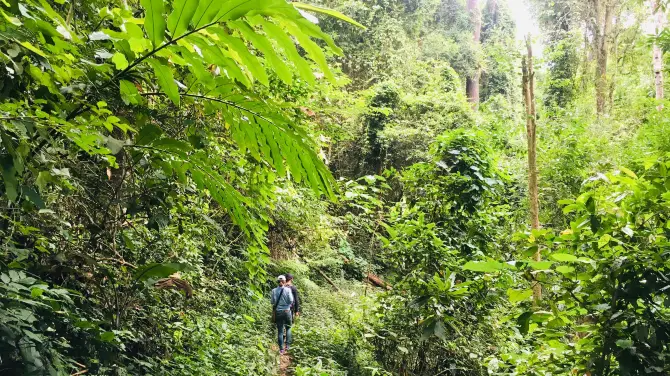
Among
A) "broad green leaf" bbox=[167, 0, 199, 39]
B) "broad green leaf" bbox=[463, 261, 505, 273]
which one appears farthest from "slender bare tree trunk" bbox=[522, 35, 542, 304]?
"broad green leaf" bbox=[167, 0, 199, 39]

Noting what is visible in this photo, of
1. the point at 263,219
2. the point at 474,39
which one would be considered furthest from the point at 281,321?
the point at 474,39

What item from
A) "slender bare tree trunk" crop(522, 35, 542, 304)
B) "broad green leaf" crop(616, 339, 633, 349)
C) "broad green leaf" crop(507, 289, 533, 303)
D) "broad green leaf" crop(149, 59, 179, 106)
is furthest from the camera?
"slender bare tree trunk" crop(522, 35, 542, 304)

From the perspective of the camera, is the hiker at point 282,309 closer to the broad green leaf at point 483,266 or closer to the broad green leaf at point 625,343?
the broad green leaf at point 625,343

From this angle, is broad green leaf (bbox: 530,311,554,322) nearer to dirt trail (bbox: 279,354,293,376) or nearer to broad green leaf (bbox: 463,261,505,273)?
broad green leaf (bbox: 463,261,505,273)

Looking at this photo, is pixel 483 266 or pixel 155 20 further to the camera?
pixel 483 266

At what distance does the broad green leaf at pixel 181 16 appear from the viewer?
0.80 meters

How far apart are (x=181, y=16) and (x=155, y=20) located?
0.21ft

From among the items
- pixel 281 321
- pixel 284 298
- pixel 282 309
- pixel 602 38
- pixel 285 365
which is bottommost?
pixel 285 365

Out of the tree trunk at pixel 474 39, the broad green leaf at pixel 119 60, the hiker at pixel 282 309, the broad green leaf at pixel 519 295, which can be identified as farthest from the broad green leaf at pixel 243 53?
Result: the tree trunk at pixel 474 39

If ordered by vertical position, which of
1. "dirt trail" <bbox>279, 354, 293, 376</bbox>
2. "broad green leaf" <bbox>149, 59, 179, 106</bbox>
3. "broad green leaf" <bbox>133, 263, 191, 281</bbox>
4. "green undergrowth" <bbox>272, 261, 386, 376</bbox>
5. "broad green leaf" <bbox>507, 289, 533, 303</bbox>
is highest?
"broad green leaf" <bbox>149, 59, 179, 106</bbox>

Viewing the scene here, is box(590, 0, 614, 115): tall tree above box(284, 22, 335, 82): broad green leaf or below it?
above

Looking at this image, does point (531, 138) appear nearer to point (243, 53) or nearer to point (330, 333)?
point (330, 333)

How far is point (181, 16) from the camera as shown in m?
0.82

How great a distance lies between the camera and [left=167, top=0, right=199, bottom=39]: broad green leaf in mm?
803
